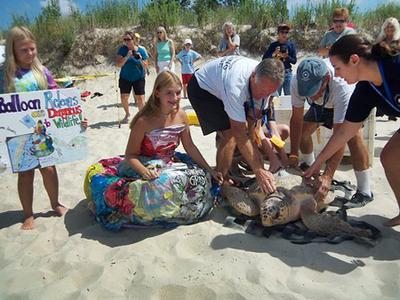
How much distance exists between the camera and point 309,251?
2363 millimetres

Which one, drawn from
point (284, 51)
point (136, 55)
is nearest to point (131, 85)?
point (136, 55)

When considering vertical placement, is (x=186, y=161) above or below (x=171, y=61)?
below

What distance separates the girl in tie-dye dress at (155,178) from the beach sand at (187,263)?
0.12 meters

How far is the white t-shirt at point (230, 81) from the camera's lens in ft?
8.68

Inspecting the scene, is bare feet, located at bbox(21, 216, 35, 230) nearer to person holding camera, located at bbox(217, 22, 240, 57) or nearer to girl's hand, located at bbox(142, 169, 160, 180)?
girl's hand, located at bbox(142, 169, 160, 180)

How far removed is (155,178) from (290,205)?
0.95m

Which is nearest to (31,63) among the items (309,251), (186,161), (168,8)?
(186,161)

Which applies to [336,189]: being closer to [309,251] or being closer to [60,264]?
[309,251]

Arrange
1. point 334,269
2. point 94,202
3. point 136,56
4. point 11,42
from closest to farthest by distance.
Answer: point 334,269
point 11,42
point 94,202
point 136,56

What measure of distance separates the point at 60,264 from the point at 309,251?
60.5 inches

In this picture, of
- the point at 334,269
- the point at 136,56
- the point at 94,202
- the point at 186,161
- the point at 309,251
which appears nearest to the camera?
the point at 334,269

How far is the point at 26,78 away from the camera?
284cm

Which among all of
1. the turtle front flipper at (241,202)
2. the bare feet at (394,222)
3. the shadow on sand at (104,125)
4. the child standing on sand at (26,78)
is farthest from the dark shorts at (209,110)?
the shadow on sand at (104,125)

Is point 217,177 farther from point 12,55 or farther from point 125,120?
point 125,120
